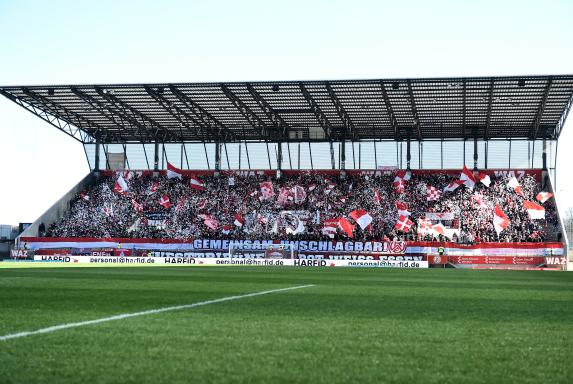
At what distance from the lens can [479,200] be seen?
185 feet

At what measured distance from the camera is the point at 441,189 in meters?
58.5

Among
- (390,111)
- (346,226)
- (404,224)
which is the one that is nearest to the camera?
(346,226)

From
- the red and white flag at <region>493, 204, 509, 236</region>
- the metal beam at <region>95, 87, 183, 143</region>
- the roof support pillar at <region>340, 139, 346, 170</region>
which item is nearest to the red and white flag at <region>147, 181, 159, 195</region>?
the metal beam at <region>95, 87, 183, 143</region>

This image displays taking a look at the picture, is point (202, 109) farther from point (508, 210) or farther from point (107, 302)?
point (107, 302)

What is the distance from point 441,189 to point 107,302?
50.2m

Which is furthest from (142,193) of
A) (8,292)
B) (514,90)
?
(8,292)

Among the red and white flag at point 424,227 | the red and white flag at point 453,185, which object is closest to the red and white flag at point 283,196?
the red and white flag at point 424,227

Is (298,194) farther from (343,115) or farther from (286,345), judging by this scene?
(286,345)

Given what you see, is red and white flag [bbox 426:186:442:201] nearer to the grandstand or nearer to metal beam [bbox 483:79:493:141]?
the grandstand

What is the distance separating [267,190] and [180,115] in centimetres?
997

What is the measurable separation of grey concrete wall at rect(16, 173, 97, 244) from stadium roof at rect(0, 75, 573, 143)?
12.7 feet

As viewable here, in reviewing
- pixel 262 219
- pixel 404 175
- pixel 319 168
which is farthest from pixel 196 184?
pixel 404 175

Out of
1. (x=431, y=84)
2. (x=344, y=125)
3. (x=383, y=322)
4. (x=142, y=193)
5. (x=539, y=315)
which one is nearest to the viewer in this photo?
(x=383, y=322)

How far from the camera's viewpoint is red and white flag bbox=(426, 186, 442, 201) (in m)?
57.2
